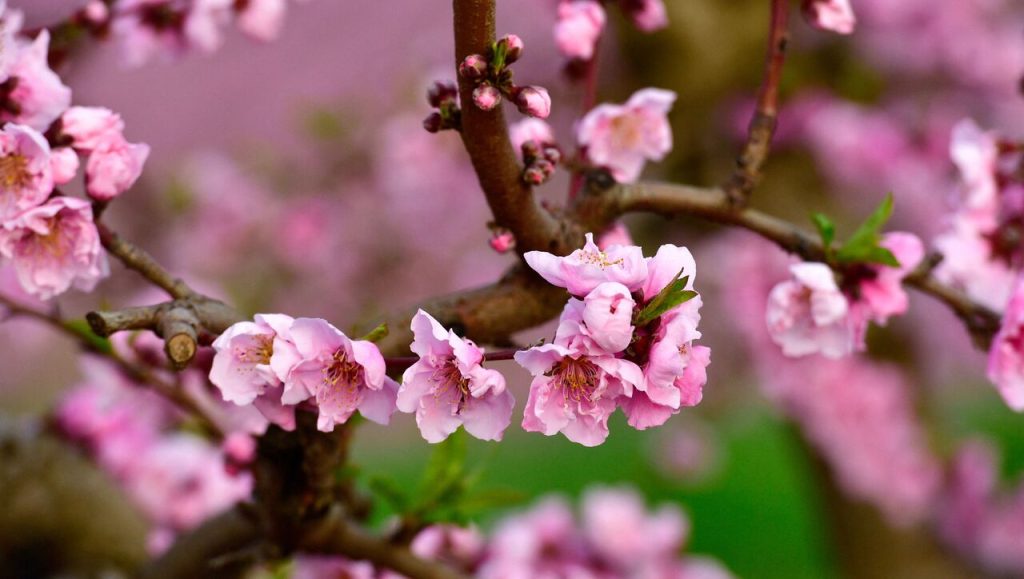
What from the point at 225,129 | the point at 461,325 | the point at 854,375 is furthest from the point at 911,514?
the point at 225,129

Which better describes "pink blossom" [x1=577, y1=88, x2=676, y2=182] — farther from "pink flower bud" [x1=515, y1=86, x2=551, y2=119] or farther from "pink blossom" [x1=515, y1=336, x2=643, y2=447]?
"pink blossom" [x1=515, y1=336, x2=643, y2=447]

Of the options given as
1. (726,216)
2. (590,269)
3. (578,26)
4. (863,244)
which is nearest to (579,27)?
(578,26)

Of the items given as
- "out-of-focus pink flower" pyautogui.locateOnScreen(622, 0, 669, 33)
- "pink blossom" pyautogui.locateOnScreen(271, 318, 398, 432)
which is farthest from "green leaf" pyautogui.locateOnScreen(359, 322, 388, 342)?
"out-of-focus pink flower" pyautogui.locateOnScreen(622, 0, 669, 33)

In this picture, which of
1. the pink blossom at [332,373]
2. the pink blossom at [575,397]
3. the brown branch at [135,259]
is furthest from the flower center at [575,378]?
the brown branch at [135,259]

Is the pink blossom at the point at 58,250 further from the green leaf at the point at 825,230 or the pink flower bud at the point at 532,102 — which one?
the green leaf at the point at 825,230

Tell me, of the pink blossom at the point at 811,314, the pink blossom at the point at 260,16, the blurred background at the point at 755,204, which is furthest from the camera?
the blurred background at the point at 755,204

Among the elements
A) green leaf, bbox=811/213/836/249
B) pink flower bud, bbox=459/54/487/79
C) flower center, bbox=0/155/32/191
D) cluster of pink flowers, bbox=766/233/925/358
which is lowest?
cluster of pink flowers, bbox=766/233/925/358

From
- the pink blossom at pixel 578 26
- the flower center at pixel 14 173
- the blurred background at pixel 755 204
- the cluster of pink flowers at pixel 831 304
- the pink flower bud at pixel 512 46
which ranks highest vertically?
the pink flower bud at pixel 512 46
